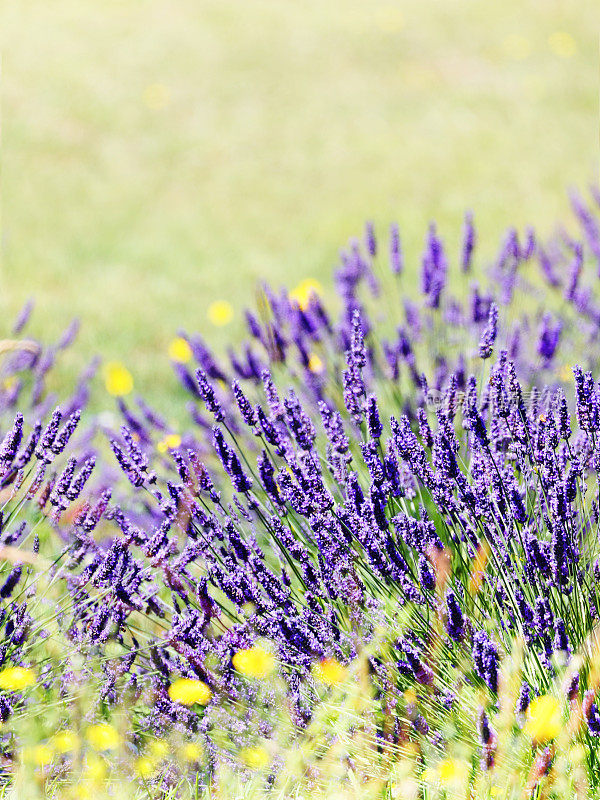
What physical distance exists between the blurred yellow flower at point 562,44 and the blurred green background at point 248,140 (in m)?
0.02

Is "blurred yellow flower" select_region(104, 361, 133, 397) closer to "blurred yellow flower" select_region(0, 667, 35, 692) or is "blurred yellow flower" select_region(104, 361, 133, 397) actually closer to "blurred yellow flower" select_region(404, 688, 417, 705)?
"blurred yellow flower" select_region(0, 667, 35, 692)

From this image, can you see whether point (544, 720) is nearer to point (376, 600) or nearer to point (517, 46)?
point (376, 600)

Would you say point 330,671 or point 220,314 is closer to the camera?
point 330,671

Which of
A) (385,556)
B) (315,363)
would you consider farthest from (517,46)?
(385,556)

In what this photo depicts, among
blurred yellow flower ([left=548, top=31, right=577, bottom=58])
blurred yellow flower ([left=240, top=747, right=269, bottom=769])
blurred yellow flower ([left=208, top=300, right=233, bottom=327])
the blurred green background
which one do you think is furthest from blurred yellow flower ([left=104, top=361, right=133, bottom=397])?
blurred yellow flower ([left=548, top=31, right=577, bottom=58])

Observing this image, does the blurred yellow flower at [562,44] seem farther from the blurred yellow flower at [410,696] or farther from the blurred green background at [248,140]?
the blurred yellow flower at [410,696]

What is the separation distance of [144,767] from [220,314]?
292 cm

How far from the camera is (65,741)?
5.24 feet

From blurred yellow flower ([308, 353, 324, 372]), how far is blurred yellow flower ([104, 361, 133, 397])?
1248 mm

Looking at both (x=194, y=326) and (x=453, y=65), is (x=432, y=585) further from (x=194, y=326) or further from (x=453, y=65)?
(x=453, y=65)

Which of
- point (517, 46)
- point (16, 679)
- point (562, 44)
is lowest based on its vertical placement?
point (16, 679)

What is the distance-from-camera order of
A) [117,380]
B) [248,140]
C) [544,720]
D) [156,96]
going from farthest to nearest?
[156,96] → [248,140] → [117,380] → [544,720]

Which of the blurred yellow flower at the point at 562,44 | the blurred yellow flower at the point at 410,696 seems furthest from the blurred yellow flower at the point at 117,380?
the blurred yellow flower at the point at 562,44

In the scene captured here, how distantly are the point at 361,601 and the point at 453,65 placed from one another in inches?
284
